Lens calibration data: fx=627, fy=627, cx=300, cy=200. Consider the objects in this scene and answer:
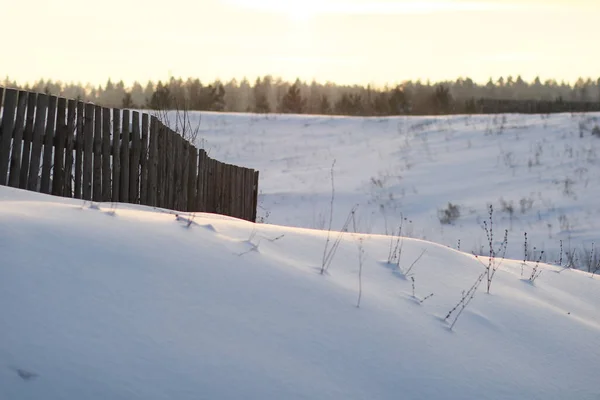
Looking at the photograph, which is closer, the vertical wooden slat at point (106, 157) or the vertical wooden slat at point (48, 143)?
the vertical wooden slat at point (48, 143)

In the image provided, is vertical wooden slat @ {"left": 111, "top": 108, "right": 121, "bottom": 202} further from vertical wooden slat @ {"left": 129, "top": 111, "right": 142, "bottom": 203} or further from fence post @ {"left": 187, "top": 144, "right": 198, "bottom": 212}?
fence post @ {"left": 187, "top": 144, "right": 198, "bottom": 212}

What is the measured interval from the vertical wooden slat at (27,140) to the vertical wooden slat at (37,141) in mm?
26

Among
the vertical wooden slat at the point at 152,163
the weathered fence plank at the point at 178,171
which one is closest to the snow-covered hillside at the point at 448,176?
the weathered fence plank at the point at 178,171

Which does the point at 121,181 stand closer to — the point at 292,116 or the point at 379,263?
the point at 379,263

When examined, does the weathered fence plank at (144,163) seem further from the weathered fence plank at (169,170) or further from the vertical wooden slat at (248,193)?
the vertical wooden slat at (248,193)

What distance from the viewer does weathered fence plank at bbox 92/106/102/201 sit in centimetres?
623

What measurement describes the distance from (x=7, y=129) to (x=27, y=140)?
0.20 metres

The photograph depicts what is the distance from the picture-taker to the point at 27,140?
572cm

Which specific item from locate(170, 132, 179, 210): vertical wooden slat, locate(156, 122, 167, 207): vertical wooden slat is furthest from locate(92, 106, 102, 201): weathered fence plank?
locate(170, 132, 179, 210): vertical wooden slat

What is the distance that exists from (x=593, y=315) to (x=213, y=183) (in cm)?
565

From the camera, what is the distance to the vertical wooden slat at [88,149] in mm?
6090

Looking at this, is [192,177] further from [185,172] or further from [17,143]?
[17,143]

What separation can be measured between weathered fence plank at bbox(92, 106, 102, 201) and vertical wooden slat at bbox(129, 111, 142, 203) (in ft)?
1.58

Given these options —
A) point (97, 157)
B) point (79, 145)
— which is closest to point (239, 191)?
point (97, 157)
